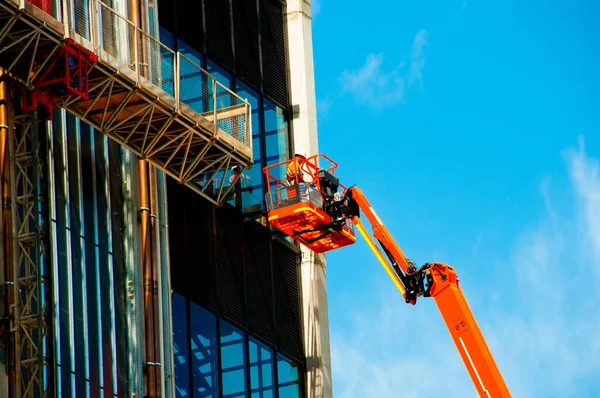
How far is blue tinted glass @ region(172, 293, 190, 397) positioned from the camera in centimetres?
4891

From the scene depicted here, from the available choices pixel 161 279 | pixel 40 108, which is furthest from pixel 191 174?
pixel 40 108

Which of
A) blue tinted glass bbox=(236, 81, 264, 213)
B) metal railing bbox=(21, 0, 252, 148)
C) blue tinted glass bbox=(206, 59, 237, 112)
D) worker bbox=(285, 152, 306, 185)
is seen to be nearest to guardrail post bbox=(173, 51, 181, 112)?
metal railing bbox=(21, 0, 252, 148)

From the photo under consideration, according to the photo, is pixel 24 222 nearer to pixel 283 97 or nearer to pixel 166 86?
pixel 166 86

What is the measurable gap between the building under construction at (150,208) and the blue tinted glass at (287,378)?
3.1 inches

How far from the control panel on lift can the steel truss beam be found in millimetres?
11542

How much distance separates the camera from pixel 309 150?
59.4 meters

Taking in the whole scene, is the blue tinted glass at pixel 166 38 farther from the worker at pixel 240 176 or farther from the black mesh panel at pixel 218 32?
the worker at pixel 240 176

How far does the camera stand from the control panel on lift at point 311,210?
51312 mm

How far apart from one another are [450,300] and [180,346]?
929 centimetres

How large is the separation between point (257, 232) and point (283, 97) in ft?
23.4

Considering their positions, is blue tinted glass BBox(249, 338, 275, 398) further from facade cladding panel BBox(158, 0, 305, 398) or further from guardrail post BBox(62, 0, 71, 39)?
guardrail post BBox(62, 0, 71, 39)

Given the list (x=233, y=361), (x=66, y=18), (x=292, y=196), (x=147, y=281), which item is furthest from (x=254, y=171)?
(x=66, y=18)

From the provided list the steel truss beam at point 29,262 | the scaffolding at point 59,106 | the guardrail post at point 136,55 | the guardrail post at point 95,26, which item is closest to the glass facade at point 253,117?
the scaffolding at point 59,106

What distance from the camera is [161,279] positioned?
47.0 m
